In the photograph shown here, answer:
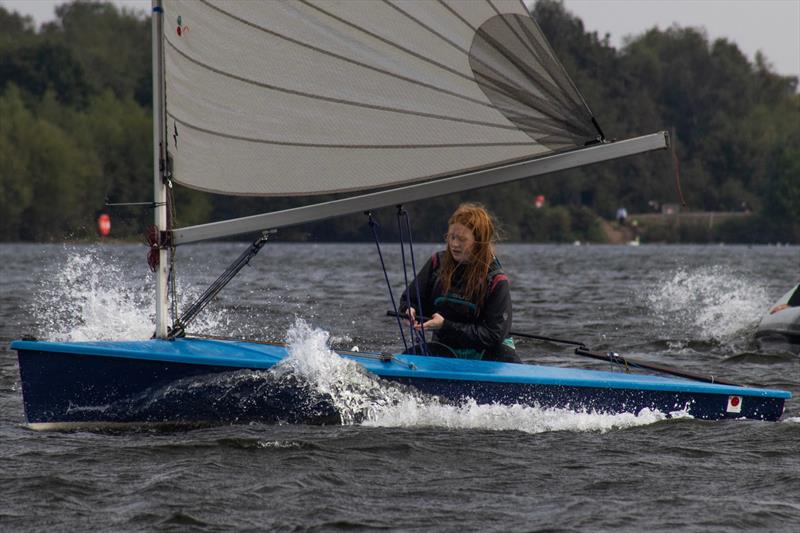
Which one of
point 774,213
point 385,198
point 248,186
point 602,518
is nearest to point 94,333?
point 248,186

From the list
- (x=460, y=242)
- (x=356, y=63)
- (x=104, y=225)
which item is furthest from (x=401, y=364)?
(x=104, y=225)

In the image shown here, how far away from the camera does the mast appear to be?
8.04 meters

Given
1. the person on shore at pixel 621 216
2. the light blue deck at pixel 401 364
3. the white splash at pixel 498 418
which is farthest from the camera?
the person on shore at pixel 621 216

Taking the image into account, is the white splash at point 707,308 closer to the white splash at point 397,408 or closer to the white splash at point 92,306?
the white splash at point 92,306

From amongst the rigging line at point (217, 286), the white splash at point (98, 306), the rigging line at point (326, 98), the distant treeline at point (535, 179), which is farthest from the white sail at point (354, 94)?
the distant treeline at point (535, 179)

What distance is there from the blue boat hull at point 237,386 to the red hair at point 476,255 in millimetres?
449

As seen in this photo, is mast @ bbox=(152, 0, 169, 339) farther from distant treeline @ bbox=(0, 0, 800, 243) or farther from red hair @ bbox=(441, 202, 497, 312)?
distant treeline @ bbox=(0, 0, 800, 243)

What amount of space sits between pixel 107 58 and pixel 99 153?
1653cm

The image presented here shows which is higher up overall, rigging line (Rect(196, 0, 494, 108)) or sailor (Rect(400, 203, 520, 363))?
rigging line (Rect(196, 0, 494, 108))

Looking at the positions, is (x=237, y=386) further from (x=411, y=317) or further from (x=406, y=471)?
(x=406, y=471)

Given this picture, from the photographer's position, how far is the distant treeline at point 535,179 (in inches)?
2557

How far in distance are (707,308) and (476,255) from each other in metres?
12.4

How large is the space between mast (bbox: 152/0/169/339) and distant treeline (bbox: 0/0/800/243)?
2918cm

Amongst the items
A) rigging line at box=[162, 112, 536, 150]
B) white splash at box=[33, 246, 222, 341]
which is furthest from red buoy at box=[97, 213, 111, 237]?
rigging line at box=[162, 112, 536, 150]
